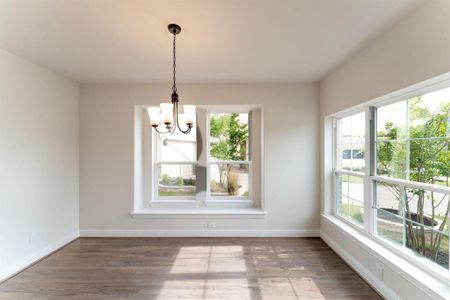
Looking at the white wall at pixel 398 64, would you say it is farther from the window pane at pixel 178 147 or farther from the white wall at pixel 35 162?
the white wall at pixel 35 162

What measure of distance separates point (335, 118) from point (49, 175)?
4.16 metres

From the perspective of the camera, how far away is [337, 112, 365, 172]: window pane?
2.93 meters

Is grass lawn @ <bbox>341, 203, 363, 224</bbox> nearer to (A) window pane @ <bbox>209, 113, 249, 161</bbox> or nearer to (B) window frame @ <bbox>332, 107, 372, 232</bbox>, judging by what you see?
(B) window frame @ <bbox>332, 107, 372, 232</bbox>

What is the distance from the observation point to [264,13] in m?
1.94

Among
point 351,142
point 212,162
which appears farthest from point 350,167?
point 212,162

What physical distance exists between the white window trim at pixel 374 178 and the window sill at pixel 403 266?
0.04ft

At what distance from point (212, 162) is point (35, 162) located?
97.2 inches

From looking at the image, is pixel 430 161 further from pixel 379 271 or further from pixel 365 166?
pixel 379 271

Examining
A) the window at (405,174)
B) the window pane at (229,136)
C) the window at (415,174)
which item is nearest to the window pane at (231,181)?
the window pane at (229,136)

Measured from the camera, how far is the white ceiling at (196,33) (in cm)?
184

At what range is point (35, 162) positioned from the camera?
300cm

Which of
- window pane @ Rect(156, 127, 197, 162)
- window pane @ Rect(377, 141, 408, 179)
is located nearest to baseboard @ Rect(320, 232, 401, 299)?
window pane @ Rect(377, 141, 408, 179)

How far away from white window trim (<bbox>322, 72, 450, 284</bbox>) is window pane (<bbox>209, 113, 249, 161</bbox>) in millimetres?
1333

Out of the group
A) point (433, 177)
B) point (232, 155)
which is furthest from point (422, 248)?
Result: point (232, 155)
